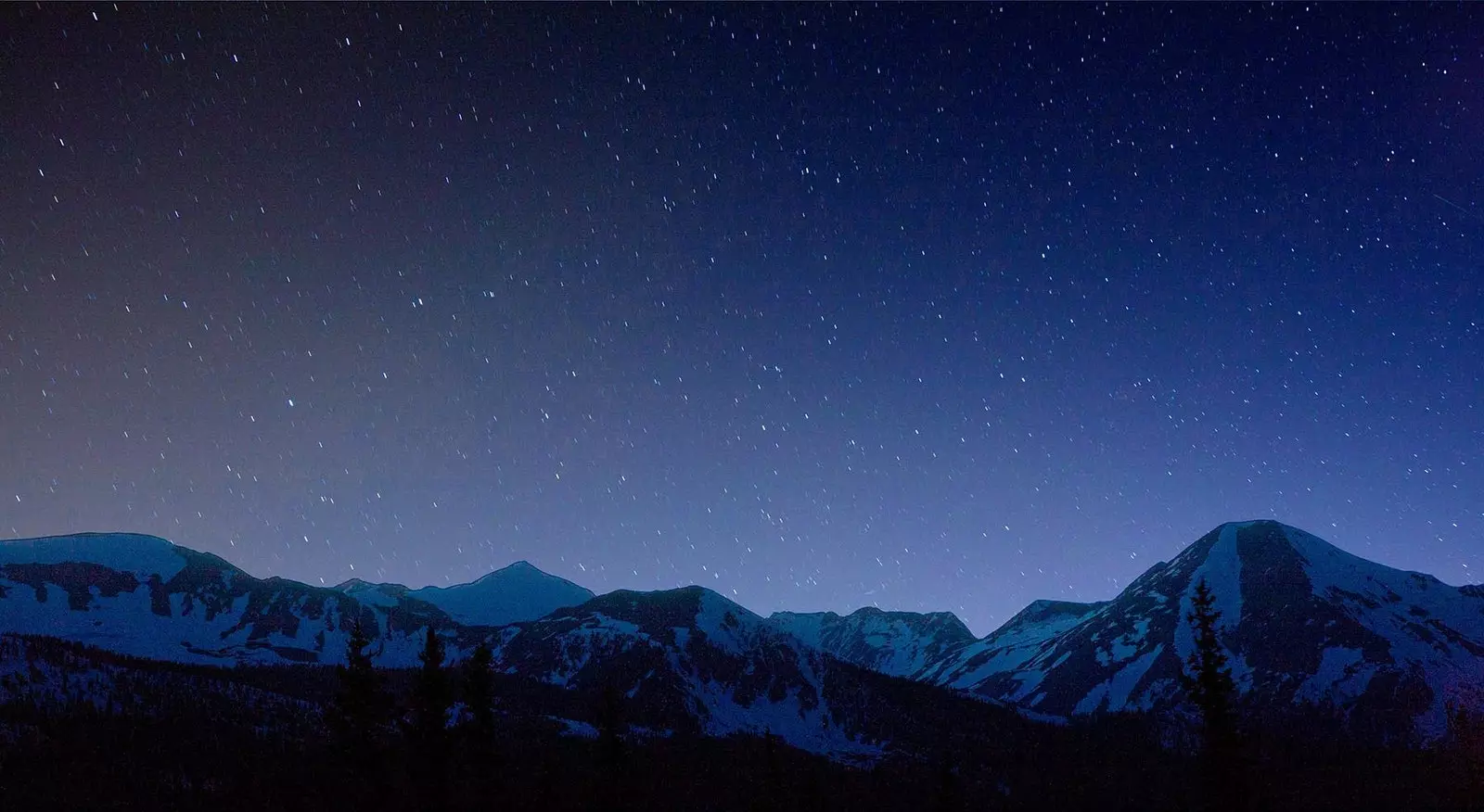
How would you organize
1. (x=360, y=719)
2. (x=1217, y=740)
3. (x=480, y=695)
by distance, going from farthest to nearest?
(x=1217, y=740) < (x=480, y=695) < (x=360, y=719)

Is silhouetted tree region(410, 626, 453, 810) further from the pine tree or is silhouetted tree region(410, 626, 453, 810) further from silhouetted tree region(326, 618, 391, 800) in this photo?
the pine tree

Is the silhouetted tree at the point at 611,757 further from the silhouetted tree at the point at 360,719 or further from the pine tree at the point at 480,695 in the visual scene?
the silhouetted tree at the point at 360,719

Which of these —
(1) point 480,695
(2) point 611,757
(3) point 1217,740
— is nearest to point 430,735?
(1) point 480,695

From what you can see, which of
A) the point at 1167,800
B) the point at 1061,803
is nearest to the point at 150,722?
the point at 1061,803

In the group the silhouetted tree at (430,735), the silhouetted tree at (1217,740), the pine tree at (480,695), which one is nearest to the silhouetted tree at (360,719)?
the silhouetted tree at (430,735)

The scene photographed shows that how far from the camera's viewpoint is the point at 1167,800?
17675 centimetres

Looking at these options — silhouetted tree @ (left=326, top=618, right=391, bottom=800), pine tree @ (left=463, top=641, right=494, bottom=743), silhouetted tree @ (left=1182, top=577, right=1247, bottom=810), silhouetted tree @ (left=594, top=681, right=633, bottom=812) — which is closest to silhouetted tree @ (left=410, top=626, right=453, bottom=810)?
silhouetted tree @ (left=326, top=618, right=391, bottom=800)

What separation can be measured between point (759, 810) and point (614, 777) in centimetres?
1438

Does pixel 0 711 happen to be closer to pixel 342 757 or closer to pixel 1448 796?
pixel 342 757

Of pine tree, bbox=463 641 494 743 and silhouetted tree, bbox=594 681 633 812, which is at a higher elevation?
pine tree, bbox=463 641 494 743

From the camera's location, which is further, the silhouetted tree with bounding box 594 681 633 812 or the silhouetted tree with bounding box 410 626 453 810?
the silhouetted tree with bounding box 594 681 633 812

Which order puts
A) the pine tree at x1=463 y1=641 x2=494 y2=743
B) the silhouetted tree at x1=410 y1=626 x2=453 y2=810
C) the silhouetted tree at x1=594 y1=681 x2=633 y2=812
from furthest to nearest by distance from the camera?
the silhouetted tree at x1=594 y1=681 x2=633 y2=812 < the pine tree at x1=463 y1=641 x2=494 y2=743 < the silhouetted tree at x1=410 y1=626 x2=453 y2=810

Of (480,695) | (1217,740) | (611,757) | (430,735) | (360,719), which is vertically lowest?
(611,757)

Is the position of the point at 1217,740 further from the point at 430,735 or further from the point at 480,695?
the point at 430,735
